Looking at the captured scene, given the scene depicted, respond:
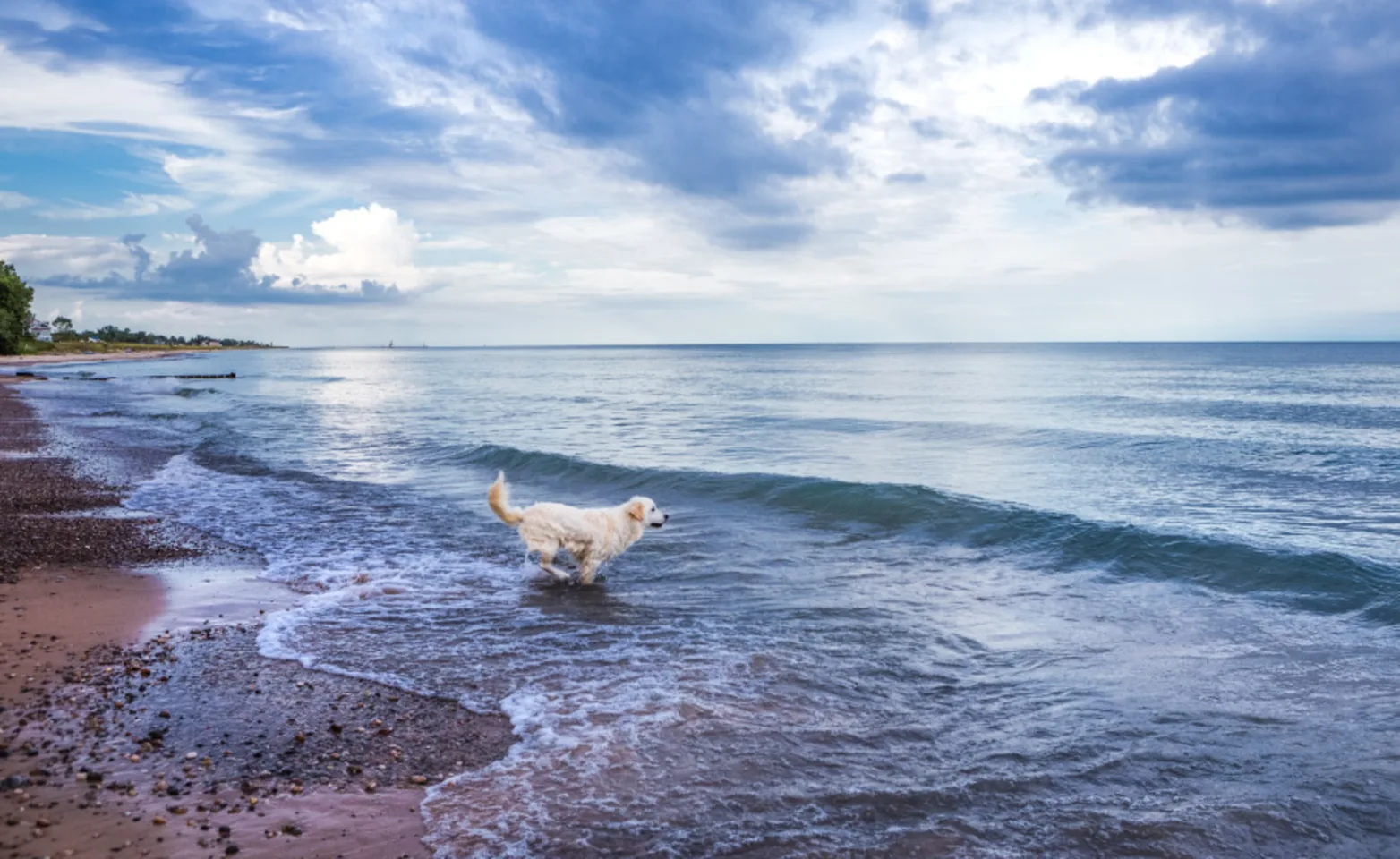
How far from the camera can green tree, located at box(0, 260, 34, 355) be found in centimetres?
8006

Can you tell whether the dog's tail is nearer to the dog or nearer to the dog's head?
the dog

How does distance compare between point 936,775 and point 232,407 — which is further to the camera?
point 232,407

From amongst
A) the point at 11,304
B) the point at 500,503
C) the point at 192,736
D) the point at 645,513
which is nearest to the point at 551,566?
the point at 500,503

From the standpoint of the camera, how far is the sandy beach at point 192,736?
16.1ft

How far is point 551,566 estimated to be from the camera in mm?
11227

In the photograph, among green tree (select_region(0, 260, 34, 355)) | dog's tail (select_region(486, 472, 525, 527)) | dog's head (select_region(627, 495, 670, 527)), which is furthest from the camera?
green tree (select_region(0, 260, 34, 355))

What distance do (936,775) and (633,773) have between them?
212 cm

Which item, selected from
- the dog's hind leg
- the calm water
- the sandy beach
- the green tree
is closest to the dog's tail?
the dog's hind leg

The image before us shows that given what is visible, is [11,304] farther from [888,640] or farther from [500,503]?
[888,640]

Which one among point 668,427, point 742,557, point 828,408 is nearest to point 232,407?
point 668,427

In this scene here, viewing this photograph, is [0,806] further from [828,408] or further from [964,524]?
[828,408]

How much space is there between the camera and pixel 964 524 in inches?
587

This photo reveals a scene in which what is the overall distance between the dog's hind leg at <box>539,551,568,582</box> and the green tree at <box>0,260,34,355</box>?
92.9 metres

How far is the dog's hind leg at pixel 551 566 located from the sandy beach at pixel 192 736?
3.05 m
